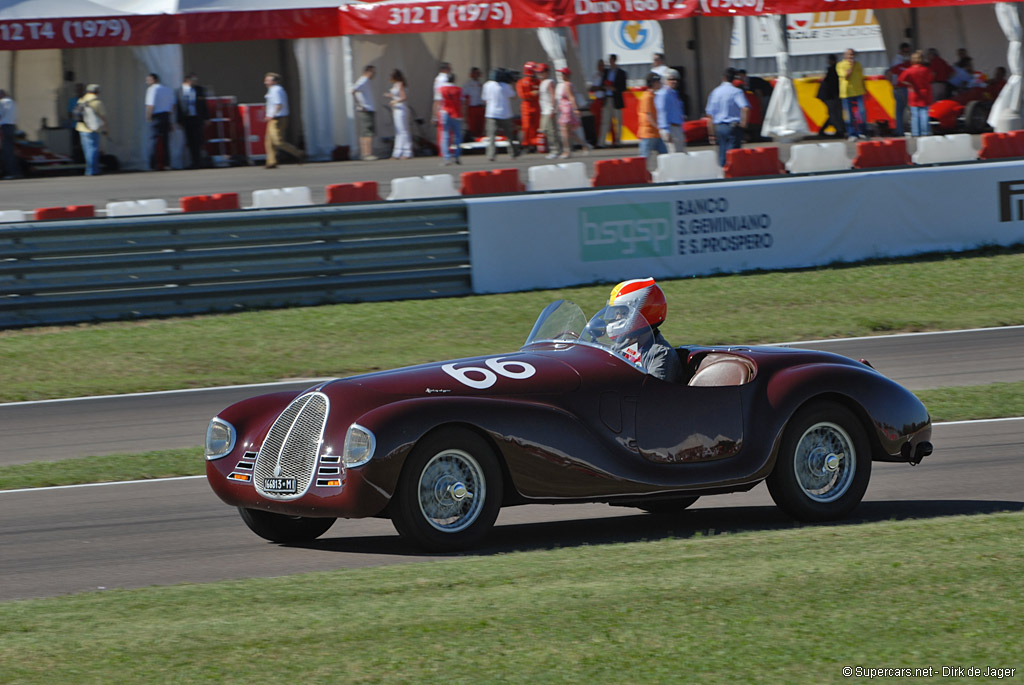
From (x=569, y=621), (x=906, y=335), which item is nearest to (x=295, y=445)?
(x=569, y=621)

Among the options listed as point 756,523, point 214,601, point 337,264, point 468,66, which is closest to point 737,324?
point 337,264

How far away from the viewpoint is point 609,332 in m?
7.84

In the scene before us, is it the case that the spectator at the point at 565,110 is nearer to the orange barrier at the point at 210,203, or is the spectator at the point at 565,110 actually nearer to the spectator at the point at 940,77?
the spectator at the point at 940,77

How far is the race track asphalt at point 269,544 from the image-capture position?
7.13 metres

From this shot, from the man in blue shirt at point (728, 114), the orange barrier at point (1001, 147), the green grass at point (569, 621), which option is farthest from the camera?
the man in blue shirt at point (728, 114)

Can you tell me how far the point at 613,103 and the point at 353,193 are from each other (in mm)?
13044

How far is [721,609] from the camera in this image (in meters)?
5.22

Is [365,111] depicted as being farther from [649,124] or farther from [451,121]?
[649,124]

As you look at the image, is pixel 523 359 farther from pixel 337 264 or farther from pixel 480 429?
pixel 337 264

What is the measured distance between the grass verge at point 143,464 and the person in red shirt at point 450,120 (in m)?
16.1

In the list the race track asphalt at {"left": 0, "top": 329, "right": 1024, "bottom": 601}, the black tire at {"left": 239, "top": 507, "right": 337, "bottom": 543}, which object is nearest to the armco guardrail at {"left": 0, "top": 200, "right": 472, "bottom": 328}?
the race track asphalt at {"left": 0, "top": 329, "right": 1024, "bottom": 601}

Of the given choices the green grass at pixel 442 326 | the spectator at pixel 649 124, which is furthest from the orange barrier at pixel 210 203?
the spectator at pixel 649 124

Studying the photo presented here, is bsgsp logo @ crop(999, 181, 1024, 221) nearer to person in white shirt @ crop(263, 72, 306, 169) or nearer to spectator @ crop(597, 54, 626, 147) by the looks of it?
spectator @ crop(597, 54, 626, 147)

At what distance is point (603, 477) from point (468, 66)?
81.2ft
